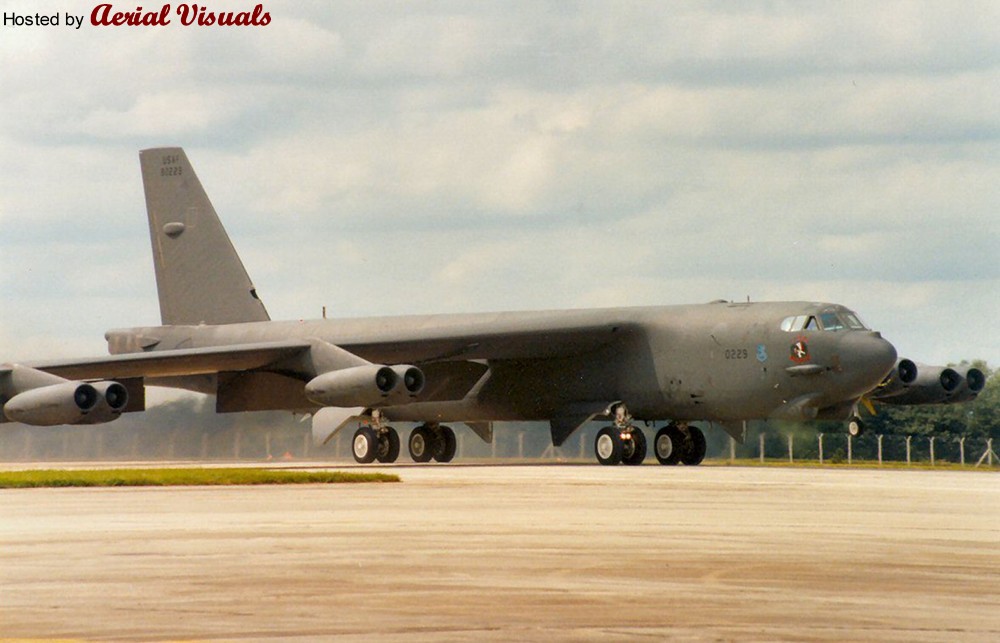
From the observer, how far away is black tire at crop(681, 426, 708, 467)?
38.2 m

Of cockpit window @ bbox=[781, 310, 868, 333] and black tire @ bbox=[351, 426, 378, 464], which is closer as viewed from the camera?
cockpit window @ bbox=[781, 310, 868, 333]

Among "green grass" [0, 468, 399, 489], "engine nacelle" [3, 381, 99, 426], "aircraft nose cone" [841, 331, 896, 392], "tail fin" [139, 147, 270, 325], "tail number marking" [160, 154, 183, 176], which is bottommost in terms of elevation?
"green grass" [0, 468, 399, 489]

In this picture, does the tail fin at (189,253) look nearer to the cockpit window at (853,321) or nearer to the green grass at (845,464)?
the green grass at (845,464)

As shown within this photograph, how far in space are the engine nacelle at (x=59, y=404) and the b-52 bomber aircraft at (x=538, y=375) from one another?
→ 1.3 inches

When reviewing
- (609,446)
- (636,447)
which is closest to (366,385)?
(609,446)

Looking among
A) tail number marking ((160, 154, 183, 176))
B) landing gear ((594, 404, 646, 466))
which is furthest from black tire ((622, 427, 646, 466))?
tail number marking ((160, 154, 183, 176))

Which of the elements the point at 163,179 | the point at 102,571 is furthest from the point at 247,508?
the point at 163,179

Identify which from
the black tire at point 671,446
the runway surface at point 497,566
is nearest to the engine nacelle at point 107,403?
the runway surface at point 497,566

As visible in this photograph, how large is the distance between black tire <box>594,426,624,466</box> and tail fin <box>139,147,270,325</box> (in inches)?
508

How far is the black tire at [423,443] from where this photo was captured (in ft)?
139

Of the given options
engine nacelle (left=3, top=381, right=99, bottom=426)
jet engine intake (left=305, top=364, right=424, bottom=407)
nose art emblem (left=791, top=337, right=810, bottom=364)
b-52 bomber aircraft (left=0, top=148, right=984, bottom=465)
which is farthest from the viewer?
jet engine intake (left=305, top=364, right=424, bottom=407)

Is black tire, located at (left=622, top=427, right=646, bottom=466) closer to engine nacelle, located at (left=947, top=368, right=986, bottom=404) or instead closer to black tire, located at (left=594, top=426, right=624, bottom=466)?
black tire, located at (left=594, top=426, right=624, bottom=466)

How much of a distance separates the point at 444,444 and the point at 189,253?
9.77 meters

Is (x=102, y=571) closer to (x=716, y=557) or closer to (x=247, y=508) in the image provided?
(x=716, y=557)
